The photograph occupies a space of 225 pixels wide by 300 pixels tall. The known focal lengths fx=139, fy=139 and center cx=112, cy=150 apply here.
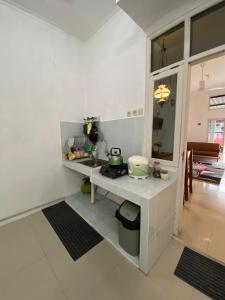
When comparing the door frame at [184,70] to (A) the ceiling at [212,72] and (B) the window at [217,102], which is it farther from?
(B) the window at [217,102]

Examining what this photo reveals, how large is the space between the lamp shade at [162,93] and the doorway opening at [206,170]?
1.13 ft

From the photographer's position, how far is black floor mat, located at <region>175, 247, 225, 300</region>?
1142 millimetres

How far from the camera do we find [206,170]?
4.21m

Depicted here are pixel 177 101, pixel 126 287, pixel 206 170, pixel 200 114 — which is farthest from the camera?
pixel 200 114

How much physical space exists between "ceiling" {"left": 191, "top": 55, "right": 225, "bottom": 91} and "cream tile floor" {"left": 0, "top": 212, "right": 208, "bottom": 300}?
13.8 feet

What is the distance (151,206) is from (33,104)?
7.05 feet

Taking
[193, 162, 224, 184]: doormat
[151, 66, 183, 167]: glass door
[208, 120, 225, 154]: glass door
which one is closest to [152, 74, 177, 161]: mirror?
[151, 66, 183, 167]: glass door

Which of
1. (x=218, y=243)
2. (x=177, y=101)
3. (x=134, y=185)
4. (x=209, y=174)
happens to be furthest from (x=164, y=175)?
(x=209, y=174)

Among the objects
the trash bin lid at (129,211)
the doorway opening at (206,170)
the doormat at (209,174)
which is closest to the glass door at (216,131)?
the doorway opening at (206,170)

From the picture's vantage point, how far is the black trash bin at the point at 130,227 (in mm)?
1340

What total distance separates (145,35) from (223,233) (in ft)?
8.81

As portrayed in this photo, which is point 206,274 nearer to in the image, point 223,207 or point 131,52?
point 223,207

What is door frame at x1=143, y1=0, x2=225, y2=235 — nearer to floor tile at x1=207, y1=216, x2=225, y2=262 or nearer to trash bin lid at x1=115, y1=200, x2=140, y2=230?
floor tile at x1=207, y1=216, x2=225, y2=262

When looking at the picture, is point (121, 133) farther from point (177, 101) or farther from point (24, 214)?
point (24, 214)
